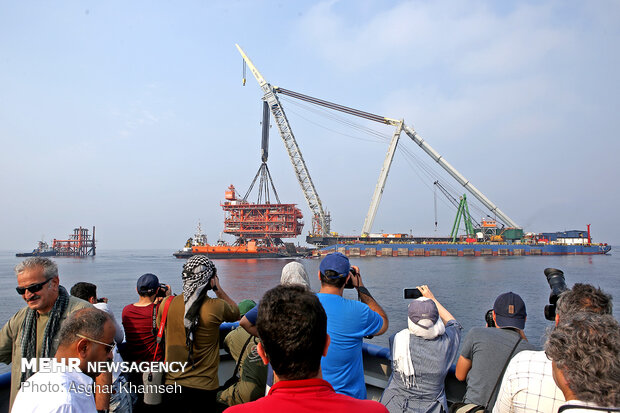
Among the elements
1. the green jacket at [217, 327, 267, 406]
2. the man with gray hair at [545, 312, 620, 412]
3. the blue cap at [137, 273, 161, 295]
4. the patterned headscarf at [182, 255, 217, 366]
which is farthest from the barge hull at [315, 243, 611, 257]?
the man with gray hair at [545, 312, 620, 412]

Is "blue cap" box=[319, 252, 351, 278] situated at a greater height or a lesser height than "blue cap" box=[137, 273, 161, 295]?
greater

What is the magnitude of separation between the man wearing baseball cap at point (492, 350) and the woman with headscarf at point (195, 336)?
56.2 inches

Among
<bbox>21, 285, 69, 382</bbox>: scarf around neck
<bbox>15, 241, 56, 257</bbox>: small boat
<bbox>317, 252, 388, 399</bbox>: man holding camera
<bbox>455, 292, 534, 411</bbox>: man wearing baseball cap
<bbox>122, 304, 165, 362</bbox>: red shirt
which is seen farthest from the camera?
<bbox>15, 241, 56, 257</bbox>: small boat

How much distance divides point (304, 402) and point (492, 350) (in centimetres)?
153

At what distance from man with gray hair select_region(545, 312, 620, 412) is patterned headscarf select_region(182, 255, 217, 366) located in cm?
183

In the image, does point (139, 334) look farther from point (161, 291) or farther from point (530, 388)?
point (530, 388)

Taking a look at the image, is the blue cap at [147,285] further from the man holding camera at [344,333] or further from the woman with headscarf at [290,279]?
the man holding camera at [344,333]

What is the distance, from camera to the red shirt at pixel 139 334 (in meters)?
2.69

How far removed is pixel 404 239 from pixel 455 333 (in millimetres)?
57706

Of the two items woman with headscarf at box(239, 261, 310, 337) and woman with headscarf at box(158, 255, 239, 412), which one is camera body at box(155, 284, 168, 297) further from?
woman with headscarf at box(239, 261, 310, 337)

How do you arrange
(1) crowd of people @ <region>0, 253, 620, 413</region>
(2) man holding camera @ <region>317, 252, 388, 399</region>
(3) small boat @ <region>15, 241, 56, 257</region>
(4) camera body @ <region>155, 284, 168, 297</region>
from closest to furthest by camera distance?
(1) crowd of people @ <region>0, 253, 620, 413</region>
(2) man holding camera @ <region>317, 252, 388, 399</region>
(4) camera body @ <region>155, 284, 168, 297</region>
(3) small boat @ <region>15, 241, 56, 257</region>

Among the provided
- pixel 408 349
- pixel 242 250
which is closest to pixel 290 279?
pixel 408 349

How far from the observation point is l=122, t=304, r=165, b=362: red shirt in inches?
106

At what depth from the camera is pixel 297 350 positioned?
111 cm
